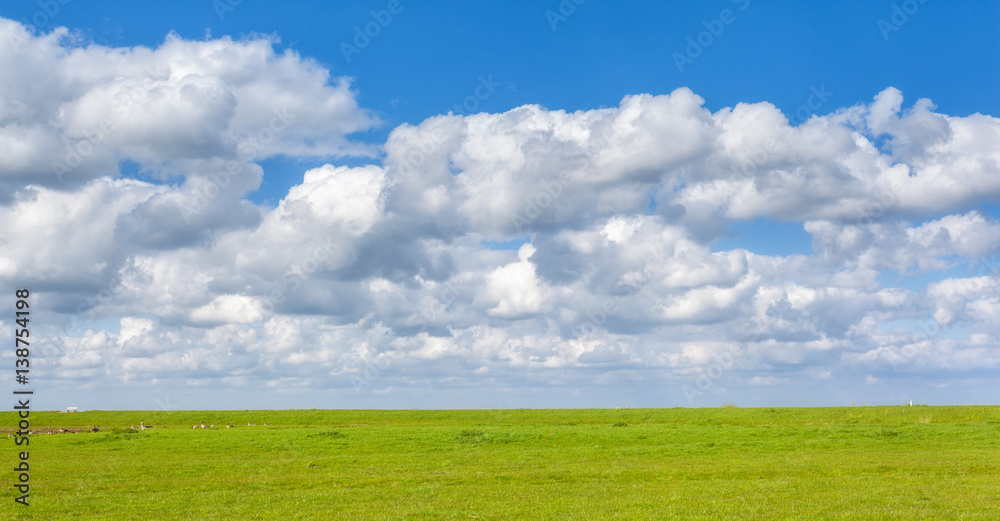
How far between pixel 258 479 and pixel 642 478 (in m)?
19.6

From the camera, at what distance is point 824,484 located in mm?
30453

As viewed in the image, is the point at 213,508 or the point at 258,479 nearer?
the point at 213,508

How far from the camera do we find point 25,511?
24.5 m

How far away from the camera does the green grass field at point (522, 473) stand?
80.7 feet

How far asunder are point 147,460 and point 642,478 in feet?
111

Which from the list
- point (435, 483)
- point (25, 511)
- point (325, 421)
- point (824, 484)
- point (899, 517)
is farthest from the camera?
point (325, 421)

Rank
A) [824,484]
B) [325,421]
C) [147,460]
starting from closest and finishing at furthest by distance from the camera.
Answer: [824,484], [147,460], [325,421]

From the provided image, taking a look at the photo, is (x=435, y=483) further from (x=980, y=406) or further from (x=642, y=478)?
(x=980, y=406)

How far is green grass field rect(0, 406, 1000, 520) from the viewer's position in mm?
24594

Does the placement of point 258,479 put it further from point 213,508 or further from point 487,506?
point 487,506

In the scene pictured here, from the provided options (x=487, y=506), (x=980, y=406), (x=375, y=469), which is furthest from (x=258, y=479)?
(x=980, y=406)

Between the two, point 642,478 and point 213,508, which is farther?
point 642,478

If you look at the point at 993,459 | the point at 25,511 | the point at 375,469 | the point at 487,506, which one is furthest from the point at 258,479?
the point at 993,459

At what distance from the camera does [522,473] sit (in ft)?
118
